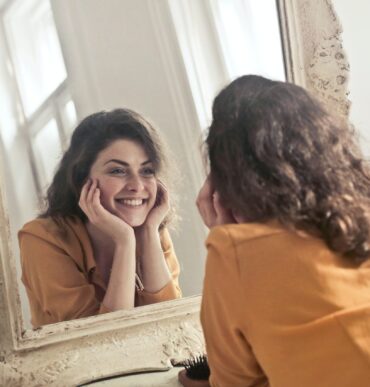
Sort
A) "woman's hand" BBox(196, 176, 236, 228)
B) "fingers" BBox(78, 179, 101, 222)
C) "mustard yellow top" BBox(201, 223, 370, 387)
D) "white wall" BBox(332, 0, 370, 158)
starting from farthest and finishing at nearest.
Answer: "white wall" BBox(332, 0, 370, 158), "fingers" BBox(78, 179, 101, 222), "woman's hand" BBox(196, 176, 236, 228), "mustard yellow top" BBox(201, 223, 370, 387)

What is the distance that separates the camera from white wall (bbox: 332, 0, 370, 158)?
1.22 meters

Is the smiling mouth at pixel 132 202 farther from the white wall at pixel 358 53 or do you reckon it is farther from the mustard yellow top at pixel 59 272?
the white wall at pixel 358 53

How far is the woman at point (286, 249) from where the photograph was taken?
1.71 feet

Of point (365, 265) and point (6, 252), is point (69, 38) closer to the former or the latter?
point (6, 252)

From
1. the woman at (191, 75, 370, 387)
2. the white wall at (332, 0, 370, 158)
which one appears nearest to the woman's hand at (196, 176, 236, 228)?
the woman at (191, 75, 370, 387)

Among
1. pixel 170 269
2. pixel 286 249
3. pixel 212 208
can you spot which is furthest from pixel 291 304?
pixel 170 269

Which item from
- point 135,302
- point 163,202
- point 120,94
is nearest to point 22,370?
point 135,302

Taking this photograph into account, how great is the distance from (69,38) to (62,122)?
126mm

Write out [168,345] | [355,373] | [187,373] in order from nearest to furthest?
[355,373]
[187,373]
[168,345]

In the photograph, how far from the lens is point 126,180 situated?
0.80 m

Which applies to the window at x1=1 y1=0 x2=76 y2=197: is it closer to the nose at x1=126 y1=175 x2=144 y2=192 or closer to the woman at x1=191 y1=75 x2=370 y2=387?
the nose at x1=126 y1=175 x2=144 y2=192

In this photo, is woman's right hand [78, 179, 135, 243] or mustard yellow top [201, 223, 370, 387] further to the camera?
woman's right hand [78, 179, 135, 243]

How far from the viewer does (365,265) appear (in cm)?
58

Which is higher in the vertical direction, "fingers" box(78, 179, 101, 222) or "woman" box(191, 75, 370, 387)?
"fingers" box(78, 179, 101, 222)
